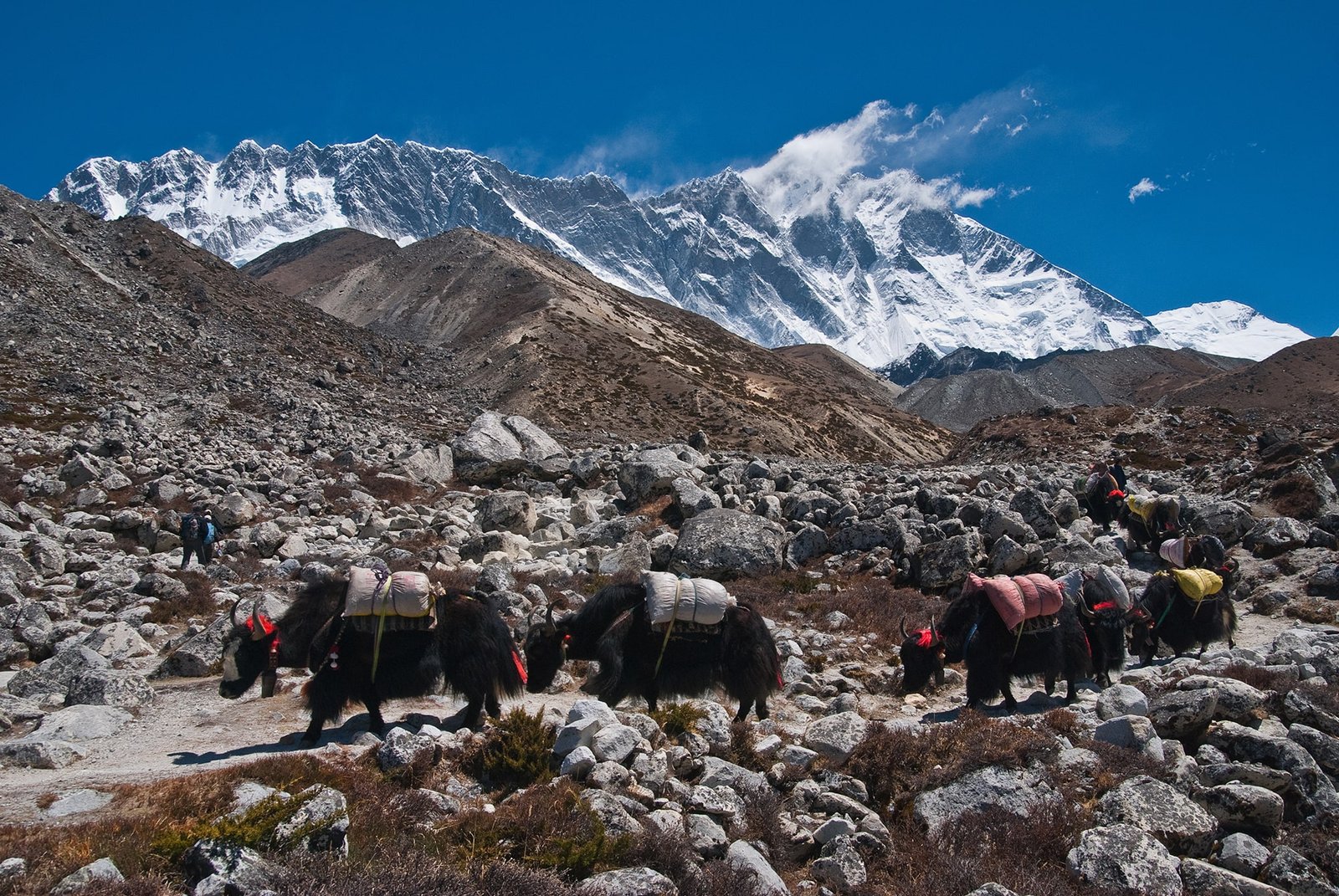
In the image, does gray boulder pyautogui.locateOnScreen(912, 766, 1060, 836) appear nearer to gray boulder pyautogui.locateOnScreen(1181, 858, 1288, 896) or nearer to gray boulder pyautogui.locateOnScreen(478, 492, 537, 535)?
gray boulder pyautogui.locateOnScreen(1181, 858, 1288, 896)

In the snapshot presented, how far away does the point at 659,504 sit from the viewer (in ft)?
53.2

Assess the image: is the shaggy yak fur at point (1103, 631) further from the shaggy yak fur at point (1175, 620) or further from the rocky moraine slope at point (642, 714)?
the shaggy yak fur at point (1175, 620)

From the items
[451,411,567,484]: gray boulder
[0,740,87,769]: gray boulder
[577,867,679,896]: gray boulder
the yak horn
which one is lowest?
[577,867,679,896]: gray boulder

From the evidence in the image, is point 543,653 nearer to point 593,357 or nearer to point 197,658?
point 197,658

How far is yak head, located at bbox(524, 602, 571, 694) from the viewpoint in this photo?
723cm

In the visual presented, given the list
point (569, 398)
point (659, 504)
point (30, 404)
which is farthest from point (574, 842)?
point (569, 398)

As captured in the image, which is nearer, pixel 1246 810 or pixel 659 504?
pixel 1246 810

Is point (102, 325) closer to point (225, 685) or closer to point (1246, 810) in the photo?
point (225, 685)

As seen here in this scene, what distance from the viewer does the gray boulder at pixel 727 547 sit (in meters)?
12.3

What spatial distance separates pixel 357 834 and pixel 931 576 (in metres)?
9.21

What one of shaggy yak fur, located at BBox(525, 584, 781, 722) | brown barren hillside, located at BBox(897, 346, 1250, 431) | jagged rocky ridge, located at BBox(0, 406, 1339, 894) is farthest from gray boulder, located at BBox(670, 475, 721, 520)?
brown barren hillside, located at BBox(897, 346, 1250, 431)

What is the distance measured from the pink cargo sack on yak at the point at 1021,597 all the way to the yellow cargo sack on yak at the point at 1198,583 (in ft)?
8.28

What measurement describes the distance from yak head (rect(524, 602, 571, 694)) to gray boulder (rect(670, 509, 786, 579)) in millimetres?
4837

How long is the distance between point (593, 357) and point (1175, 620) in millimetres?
50685
